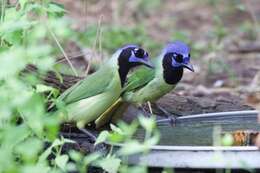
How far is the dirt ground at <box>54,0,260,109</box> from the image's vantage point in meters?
8.25

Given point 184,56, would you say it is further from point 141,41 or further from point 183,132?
point 141,41

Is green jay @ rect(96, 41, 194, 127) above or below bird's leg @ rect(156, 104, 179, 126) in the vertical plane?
above

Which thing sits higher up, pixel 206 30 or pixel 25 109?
pixel 25 109

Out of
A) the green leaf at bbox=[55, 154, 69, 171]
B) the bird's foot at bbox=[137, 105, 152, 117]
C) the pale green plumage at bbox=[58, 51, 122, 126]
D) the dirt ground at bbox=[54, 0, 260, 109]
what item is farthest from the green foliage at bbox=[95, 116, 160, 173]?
the dirt ground at bbox=[54, 0, 260, 109]

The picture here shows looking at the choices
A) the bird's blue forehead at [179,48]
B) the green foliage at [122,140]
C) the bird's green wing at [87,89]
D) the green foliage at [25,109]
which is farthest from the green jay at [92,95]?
the green foliage at [25,109]

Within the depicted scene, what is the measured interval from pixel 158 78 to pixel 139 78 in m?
0.13

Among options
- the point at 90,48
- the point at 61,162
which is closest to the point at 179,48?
the point at 61,162

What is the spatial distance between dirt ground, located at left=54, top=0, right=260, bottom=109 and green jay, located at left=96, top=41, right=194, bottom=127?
6.05ft

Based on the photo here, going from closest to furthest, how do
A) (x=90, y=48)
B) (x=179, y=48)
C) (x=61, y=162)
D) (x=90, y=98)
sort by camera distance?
(x=61, y=162) < (x=90, y=98) < (x=179, y=48) < (x=90, y=48)

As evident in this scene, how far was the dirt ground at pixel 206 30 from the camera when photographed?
27.1 ft

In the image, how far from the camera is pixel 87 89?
512 cm

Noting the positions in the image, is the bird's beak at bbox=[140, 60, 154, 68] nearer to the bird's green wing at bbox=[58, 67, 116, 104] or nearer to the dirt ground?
the bird's green wing at bbox=[58, 67, 116, 104]

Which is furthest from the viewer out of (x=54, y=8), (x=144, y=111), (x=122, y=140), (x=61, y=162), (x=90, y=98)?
(x=144, y=111)

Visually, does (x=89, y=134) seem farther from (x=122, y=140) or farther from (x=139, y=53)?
(x=122, y=140)
